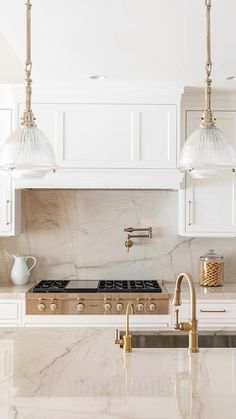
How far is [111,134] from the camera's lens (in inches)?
164

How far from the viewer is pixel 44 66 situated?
366 cm

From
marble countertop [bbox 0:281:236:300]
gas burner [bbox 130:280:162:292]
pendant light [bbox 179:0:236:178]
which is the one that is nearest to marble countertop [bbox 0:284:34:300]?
marble countertop [bbox 0:281:236:300]

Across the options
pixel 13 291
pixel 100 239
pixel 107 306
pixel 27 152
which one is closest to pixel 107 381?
pixel 27 152

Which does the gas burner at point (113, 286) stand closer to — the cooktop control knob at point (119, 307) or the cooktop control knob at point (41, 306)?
the cooktop control knob at point (119, 307)

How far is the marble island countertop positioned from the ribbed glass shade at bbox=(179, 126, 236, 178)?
72 cm

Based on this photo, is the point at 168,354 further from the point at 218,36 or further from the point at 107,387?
the point at 218,36

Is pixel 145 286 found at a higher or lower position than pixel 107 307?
higher

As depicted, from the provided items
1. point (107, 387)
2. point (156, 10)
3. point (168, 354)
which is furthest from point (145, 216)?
point (107, 387)

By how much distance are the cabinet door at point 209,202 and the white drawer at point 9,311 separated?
54.3 inches

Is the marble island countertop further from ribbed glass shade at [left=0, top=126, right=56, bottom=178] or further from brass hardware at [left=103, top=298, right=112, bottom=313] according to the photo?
brass hardware at [left=103, top=298, right=112, bottom=313]

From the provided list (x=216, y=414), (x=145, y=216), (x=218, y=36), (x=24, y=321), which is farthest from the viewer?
(x=145, y=216)

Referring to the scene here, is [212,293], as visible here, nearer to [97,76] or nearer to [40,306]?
[40,306]

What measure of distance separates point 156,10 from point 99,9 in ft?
0.87

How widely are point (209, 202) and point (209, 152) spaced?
2.27 metres
